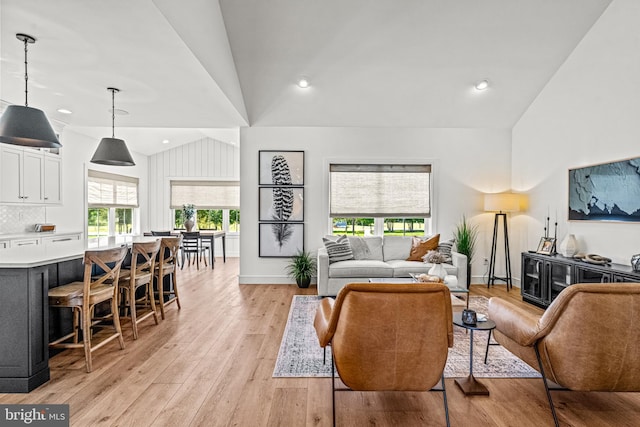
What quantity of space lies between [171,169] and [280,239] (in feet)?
15.3

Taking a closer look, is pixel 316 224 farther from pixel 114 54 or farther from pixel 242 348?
pixel 114 54

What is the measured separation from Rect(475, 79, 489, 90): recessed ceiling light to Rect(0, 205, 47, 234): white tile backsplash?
6856mm

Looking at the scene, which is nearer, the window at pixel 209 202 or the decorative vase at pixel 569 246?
the decorative vase at pixel 569 246

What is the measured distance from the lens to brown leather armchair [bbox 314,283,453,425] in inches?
73.0

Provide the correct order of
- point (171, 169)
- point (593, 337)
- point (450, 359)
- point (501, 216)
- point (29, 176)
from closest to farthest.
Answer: point (593, 337), point (450, 359), point (29, 176), point (501, 216), point (171, 169)

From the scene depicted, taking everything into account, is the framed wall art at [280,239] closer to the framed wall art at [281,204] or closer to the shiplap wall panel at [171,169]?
the framed wall art at [281,204]

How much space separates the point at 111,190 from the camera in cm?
744

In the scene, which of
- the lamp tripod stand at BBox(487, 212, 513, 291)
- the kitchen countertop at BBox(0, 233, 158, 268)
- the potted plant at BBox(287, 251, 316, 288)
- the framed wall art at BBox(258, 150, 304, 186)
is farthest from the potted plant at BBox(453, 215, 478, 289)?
the kitchen countertop at BBox(0, 233, 158, 268)

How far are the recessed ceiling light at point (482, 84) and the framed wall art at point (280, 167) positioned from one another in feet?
9.14

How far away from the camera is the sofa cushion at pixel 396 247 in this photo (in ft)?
17.7

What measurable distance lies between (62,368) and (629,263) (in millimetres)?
5361

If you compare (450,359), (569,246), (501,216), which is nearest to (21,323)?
(450,359)

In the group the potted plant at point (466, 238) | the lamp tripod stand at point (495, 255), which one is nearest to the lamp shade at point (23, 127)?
the potted plant at point (466, 238)

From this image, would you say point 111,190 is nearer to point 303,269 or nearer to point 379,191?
point 303,269
